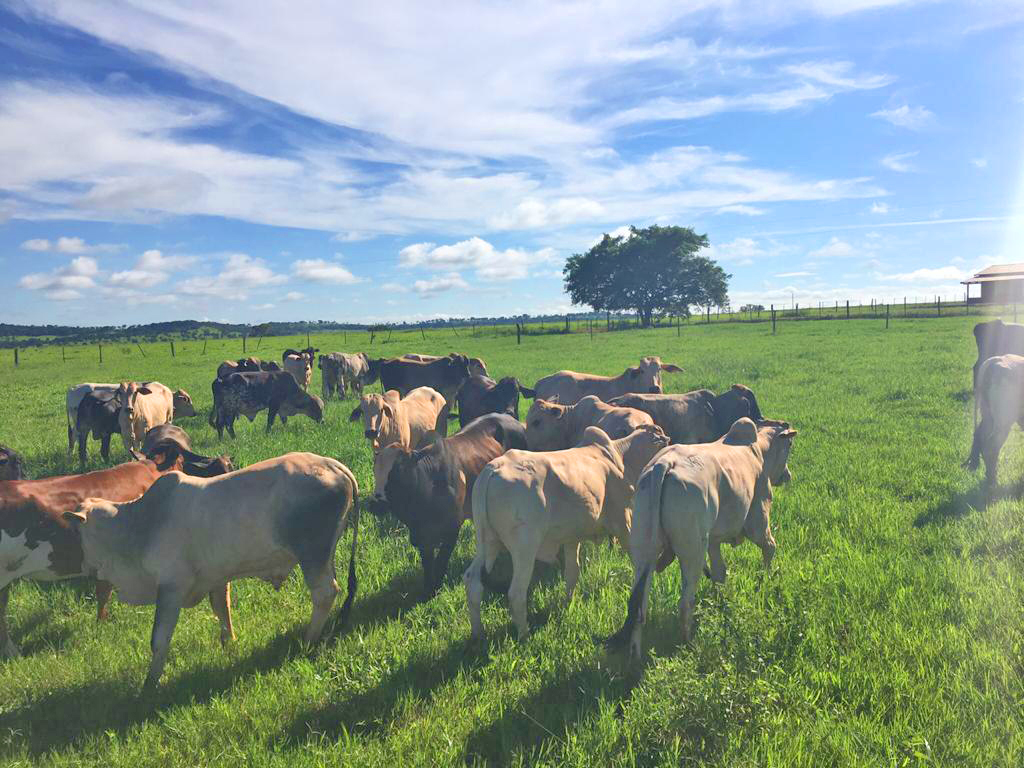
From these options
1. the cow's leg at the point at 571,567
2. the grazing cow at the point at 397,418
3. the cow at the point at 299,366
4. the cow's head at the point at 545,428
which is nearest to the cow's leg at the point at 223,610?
the cow's leg at the point at 571,567

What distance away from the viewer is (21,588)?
21.9ft

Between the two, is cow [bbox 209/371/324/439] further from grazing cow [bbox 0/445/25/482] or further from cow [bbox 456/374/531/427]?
grazing cow [bbox 0/445/25/482]

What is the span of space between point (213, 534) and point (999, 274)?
83.4 meters

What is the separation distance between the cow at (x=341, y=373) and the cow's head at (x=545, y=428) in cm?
1483

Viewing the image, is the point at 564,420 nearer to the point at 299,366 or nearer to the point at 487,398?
the point at 487,398

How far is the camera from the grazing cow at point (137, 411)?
12.7 meters

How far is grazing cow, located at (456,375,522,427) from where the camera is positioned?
Result: 11.6 metres

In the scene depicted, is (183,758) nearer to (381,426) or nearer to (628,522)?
(628,522)

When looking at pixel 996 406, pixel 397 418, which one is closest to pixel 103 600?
pixel 397 418

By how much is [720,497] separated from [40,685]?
5889mm

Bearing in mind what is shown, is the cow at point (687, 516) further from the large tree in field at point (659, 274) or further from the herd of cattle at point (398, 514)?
the large tree in field at point (659, 274)

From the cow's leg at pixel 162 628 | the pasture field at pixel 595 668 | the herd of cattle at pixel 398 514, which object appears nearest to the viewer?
the pasture field at pixel 595 668

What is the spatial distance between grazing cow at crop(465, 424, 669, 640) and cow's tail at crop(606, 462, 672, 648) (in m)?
0.81

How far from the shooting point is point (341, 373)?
2348cm
